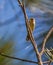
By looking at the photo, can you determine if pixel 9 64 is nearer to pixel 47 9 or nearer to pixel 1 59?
pixel 1 59

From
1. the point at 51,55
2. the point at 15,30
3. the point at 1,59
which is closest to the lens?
the point at 51,55

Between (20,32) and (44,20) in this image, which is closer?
(20,32)

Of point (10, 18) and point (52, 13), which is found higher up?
point (10, 18)

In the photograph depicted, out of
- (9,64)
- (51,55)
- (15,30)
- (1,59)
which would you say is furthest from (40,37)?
(51,55)

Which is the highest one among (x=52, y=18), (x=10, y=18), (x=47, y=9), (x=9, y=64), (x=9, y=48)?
(x=9, y=48)

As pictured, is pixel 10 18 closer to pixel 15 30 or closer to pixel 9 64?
pixel 15 30

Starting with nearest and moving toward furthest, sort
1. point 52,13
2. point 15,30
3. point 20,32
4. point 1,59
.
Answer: point 1,59 < point 15,30 < point 20,32 < point 52,13

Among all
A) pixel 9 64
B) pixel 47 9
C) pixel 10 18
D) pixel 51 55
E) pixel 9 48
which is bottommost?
pixel 47 9

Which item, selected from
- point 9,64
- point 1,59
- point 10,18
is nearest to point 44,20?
point 10,18

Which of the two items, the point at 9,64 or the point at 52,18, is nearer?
the point at 9,64
